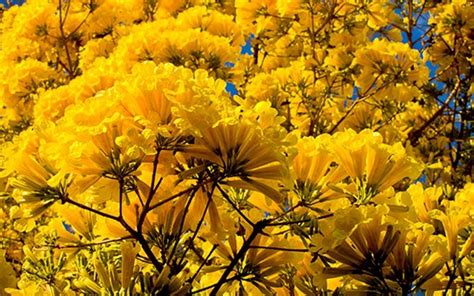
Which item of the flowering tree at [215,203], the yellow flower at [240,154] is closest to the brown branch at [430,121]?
the flowering tree at [215,203]

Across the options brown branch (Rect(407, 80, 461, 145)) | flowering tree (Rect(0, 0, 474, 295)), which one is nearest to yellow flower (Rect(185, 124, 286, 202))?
flowering tree (Rect(0, 0, 474, 295))

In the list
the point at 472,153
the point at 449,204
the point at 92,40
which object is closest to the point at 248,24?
the point at 92,40

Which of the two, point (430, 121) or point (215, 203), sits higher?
point (430, 121)

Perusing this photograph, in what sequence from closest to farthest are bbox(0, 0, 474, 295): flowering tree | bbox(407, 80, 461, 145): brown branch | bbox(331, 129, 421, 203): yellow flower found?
bbox(0, 0, 474, 295): flowering tree, bbox(331, 129, 421, 203): yellow flower, bbox(407, 80, 461, 145): brown branch

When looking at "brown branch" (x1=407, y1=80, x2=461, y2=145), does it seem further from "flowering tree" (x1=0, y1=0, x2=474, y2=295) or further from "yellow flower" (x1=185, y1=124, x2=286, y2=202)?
"yellow flower" (x1=185, y1=124, x2=286, y2=202)

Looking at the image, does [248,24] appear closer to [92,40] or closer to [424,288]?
[92,40]

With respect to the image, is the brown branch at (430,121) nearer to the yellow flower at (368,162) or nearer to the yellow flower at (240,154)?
the yellow flower at (368,162)

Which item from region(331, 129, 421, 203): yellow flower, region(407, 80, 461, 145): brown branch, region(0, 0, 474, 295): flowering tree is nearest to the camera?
region(0, 0, 474, 295): flowering tree

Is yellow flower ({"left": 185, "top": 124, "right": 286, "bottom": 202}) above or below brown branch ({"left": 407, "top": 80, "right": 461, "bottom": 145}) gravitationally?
below

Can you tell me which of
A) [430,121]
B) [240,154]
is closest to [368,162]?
[240,154]

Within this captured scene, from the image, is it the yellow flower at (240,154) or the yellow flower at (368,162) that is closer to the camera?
the yellow flower at (240,154)

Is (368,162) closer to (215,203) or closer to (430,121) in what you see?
(215,203)

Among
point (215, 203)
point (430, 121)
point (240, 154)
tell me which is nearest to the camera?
point (240, 154)

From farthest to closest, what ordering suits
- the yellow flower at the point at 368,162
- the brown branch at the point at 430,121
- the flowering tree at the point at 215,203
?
the brown branch at the point at 430,121 → the yellow flower at the point at 368,162 → the flowering tree at the point at 215,203
